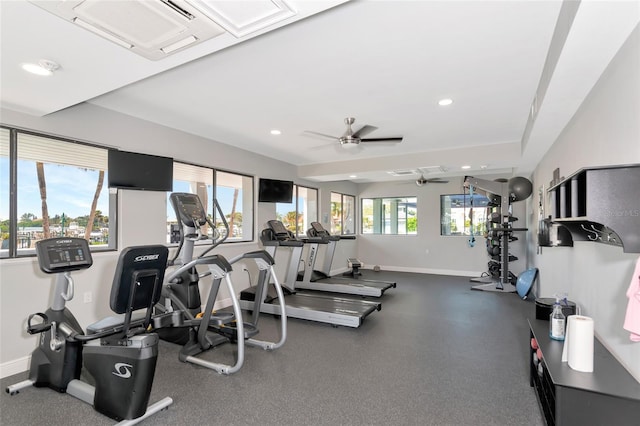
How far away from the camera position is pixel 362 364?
10.4ft

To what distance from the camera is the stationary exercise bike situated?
86.0 inches

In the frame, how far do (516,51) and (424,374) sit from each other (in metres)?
2.77

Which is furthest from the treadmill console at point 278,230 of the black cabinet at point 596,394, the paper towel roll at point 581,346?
the paper towel roll at point 581,346

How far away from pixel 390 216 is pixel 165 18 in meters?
8.41

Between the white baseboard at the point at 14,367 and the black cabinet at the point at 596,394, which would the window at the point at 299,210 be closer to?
the white baseboard at the point at 14,367

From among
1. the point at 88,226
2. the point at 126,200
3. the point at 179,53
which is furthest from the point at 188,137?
→ the point at 179,53

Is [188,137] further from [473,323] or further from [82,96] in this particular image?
[473,323]

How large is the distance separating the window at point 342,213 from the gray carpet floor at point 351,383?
15.8 feet

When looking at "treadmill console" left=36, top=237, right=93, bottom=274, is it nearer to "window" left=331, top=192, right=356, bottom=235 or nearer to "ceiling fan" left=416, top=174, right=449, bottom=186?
"window" left=331, top=192, right=356, bottom=235

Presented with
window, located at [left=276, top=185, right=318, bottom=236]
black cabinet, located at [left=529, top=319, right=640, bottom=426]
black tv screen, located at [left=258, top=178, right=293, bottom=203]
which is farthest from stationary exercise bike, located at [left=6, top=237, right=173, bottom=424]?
window, located at [left=276, top=185, right=318, bottom=236]

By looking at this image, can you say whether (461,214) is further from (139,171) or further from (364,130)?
(139,171)

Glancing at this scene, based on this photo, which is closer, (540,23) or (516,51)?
(540,23)

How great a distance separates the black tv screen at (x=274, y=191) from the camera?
239 inches

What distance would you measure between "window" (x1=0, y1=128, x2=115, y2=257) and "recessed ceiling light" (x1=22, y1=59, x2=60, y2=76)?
3.71ft
